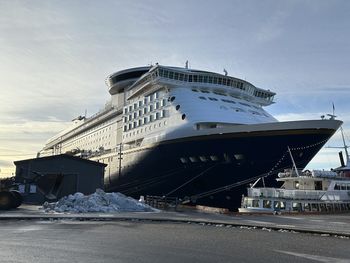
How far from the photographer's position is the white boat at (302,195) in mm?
30569

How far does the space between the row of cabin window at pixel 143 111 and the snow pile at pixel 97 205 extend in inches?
655

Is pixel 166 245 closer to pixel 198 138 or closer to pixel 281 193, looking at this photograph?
pixel 281 193

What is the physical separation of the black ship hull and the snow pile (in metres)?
9.24

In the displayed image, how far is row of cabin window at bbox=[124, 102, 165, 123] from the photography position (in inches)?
1663

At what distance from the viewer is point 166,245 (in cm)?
1057

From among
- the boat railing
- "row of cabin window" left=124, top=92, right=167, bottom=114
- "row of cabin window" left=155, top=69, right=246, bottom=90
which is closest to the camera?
the boat railing

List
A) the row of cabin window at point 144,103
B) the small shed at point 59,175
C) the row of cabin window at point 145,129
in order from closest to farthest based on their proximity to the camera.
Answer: the small shed at point 59,175 → the row of cabin window at point 145,129 → the row of cabin window at point 144,103

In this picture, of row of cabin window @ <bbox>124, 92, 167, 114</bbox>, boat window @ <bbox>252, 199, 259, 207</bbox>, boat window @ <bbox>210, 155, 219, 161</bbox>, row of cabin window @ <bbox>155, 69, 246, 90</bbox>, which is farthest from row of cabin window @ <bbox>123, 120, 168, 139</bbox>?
boat window @ <bbox>252, 199, 259, 207</bbox>

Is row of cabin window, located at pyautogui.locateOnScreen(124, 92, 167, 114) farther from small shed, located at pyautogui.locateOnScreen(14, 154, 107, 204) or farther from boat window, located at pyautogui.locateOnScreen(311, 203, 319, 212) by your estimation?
boat window, located at pyautogui.locateOnScreen(311, 203, 319, 212)

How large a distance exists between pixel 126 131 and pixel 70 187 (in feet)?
47.9

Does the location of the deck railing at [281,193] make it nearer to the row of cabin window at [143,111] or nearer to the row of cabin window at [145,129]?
the row of cabin window at [145,129]

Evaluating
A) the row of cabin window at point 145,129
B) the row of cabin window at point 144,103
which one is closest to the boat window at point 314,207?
the row of cabin window at point 145,129

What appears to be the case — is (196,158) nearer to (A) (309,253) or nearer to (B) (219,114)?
(B) (219,114)

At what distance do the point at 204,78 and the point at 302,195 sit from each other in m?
15.8
